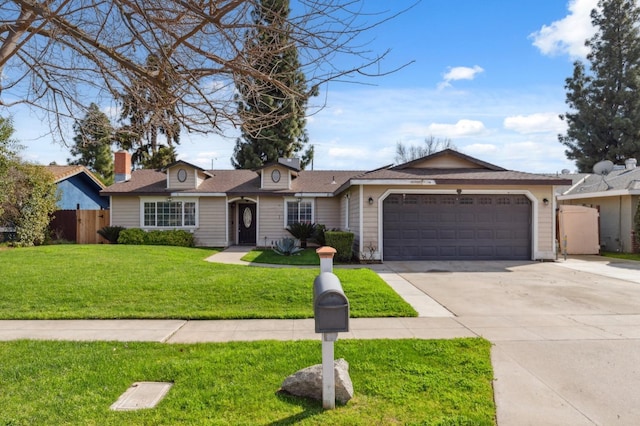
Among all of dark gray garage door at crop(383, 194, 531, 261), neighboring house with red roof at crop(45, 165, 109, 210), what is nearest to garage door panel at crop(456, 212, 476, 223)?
dark gray garage door at crop(383, 194, 531, 261)

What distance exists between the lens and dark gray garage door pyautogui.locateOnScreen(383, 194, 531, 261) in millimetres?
13562

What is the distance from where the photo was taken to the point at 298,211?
60.9ft

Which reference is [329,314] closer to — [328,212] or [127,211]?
[328,212]

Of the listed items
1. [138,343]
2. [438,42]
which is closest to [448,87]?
[438,42]

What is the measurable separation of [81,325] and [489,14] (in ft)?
23.0

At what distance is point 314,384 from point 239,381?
800 mm

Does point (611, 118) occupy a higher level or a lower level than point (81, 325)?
higher

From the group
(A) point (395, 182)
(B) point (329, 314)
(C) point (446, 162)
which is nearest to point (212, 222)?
(A) point (395, 182)

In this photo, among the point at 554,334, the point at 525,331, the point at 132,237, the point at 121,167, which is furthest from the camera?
the point at 121,167

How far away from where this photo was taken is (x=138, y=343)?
503 centimetres

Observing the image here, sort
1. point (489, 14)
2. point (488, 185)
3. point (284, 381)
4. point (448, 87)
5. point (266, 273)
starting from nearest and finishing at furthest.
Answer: point (284, 381), point (489, 14), point (448, 87), point (266, 273), point (488, 185)

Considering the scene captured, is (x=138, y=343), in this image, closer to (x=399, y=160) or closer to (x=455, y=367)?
(x=455, y=367)

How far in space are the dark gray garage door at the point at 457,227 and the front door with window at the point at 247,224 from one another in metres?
8.20

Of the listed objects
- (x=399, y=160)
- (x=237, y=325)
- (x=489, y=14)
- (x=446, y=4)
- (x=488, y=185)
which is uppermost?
(x=399, y=160)
